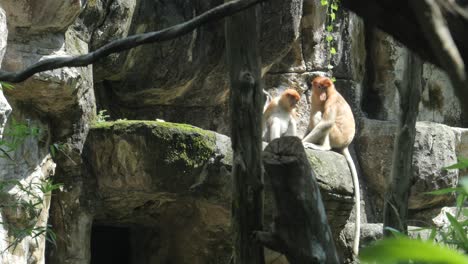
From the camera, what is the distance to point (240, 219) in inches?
119

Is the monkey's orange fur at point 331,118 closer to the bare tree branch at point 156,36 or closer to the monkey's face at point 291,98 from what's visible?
the monkey's face at point 291,98

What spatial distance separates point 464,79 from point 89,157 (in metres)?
5.88

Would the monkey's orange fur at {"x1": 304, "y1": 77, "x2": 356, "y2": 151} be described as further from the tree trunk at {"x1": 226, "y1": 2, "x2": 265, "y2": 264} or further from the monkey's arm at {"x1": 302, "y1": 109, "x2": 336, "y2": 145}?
the tree trunk at {"x1": 226, "y1": 2, "x2": 265, "y2": 264}

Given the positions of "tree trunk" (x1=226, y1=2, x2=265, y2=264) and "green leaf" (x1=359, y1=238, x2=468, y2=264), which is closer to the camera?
"green leaf" (x1=359, y1=238, x2=468, y2=264)

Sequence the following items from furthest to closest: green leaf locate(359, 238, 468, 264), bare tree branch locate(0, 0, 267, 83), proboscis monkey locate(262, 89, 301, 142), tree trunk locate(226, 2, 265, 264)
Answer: proboscis monkey locate(262, 89, 301, 142) < tree trunk locate(226, 2, 265, 264) < bare tree branch locate(0, 0, 267, 83) < green leaf locate(359, 238, 468, 264)

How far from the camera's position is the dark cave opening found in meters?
9.08

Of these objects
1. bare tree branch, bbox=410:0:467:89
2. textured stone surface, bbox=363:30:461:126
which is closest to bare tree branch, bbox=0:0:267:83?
bare tree branch, bbox=410:0:467:89

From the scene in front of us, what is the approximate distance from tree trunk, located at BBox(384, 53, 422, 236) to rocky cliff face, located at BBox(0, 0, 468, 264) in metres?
2.02

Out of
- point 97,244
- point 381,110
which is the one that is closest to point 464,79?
point 97,244

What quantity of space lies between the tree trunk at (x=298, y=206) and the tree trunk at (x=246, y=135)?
1.01 feet

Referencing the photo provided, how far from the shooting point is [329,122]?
911 cm

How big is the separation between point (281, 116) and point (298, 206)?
20.8ft

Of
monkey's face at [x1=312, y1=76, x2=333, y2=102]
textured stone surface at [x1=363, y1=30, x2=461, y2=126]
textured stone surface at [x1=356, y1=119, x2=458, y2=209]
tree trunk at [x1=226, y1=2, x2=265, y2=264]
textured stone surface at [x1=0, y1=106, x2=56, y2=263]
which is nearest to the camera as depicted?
tree trunk at [x1=226, y1=2, x2=265, y2=264]

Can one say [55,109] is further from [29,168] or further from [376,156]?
[376,156]
